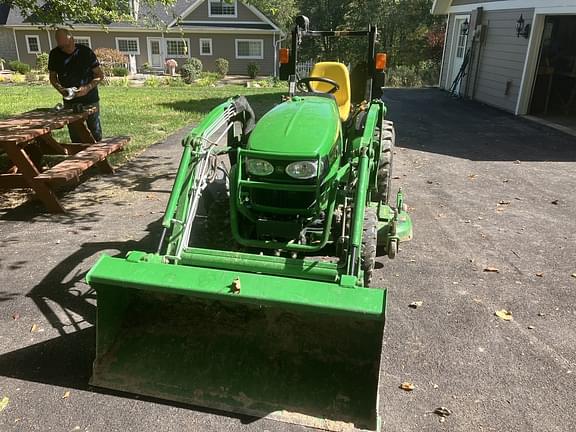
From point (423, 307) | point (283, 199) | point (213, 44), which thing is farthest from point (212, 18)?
point (423, 307)

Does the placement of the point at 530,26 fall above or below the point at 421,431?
above

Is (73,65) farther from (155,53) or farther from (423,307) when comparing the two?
(155,53)

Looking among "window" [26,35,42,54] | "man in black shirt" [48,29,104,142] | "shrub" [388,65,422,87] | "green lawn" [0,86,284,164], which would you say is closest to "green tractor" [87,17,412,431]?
"man in black shirt" [48,29,104,142]

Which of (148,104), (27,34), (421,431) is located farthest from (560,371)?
(27,34)

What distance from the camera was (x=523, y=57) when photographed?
1308cm

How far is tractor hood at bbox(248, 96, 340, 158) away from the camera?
11.5 ft

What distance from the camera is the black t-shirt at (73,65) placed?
7203 mm

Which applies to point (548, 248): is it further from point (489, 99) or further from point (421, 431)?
point (489, 99)

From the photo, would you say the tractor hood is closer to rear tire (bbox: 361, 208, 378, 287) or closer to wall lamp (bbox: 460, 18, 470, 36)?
rear tire (bbox: 361, 208, 378, 287)

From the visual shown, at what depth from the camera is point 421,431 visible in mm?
2691

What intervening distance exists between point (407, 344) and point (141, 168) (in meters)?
5.54

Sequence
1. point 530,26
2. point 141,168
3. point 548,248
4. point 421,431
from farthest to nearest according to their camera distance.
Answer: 1. point 530,26
2. point 141,168
3. point 548,248
4. point 421,431

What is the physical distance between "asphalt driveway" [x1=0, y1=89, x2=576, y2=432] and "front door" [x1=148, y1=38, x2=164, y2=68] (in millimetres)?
25933

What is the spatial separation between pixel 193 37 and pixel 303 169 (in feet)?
95.7
